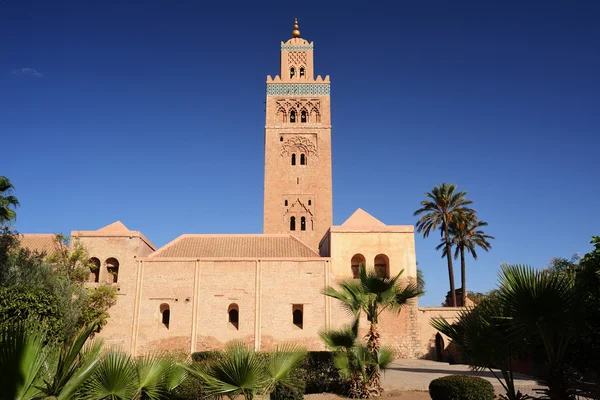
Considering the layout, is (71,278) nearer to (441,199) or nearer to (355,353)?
(355,353)

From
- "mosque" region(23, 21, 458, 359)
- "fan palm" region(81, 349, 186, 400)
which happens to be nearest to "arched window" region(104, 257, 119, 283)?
"mosque" region(23, 21, 458, 359)

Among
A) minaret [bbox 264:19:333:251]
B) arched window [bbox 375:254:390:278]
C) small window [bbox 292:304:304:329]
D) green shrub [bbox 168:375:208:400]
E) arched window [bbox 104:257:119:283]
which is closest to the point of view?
green shrub [bbox 168:375:208:400]

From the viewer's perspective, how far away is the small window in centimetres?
2202

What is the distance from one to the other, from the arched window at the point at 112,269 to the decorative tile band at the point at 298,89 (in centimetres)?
1694

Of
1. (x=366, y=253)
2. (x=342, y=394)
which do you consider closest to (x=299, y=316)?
(x=366, y=253)

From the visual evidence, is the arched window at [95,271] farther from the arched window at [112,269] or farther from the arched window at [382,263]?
the arched window at [382,263]

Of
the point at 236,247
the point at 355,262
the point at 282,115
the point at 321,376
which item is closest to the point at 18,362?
the point at 321,376

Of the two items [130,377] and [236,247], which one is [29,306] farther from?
[236,247]

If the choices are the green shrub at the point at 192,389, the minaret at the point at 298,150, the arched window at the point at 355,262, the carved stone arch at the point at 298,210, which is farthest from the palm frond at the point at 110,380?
the carved stone arch at the point at 298,210

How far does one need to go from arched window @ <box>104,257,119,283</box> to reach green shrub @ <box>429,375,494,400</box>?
17.1 m

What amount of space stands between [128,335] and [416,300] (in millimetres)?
13652

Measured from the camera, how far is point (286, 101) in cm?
3412

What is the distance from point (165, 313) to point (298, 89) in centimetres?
1921

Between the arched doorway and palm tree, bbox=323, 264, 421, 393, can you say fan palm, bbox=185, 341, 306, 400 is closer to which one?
palm tree, bbox=323, 264, 421, 393
